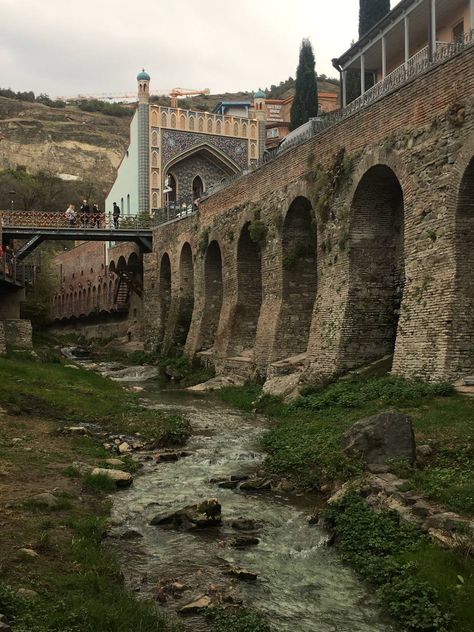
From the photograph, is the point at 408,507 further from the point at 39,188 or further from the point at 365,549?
the point at 39,188

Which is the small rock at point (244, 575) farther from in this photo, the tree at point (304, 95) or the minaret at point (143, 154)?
the tree at point (304, 95)

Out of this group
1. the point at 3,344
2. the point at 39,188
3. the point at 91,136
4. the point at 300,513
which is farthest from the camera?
the point at 91,136

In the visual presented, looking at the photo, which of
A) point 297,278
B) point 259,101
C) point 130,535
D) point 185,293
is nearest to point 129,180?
point 259,101

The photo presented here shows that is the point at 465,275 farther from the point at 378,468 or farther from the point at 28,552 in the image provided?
the point at 28,552

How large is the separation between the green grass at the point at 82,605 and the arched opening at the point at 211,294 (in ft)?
66.0

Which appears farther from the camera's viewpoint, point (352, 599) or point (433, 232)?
point (433, 232)

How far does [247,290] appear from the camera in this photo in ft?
75.6

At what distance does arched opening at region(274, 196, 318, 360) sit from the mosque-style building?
61.8 ft

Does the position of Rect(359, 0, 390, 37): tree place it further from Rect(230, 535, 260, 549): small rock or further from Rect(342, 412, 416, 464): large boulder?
Rect(230, 535, 260, 549): small rock

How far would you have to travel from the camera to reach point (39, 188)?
54.8m

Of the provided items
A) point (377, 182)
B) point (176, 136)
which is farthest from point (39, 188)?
point (377, 182)

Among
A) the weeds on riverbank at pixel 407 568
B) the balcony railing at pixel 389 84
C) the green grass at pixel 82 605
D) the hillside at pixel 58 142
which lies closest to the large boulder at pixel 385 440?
the weeds on riverbank at pixel 407 568

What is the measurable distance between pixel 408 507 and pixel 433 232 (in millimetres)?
6766

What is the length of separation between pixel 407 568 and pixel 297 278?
547 inches
